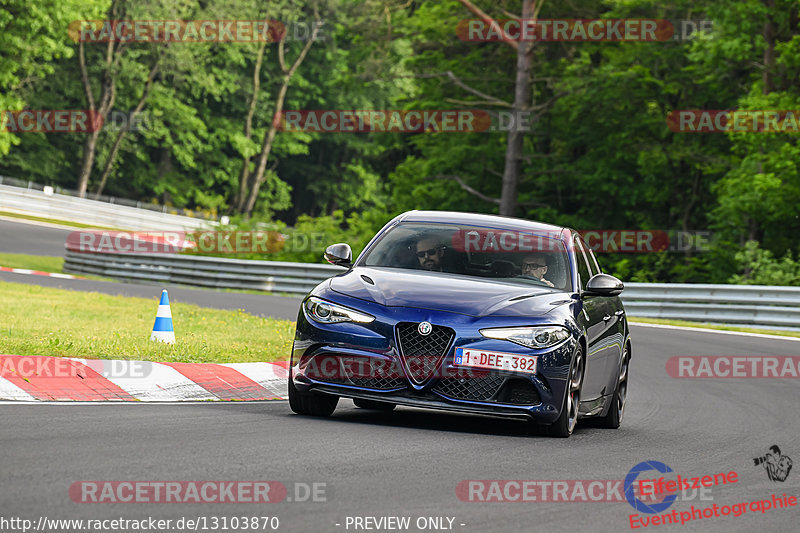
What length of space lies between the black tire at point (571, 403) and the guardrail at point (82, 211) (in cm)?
4643

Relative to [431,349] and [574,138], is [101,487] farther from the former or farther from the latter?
[574,138]

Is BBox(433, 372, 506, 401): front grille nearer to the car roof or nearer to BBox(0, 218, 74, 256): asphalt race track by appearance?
the car roof

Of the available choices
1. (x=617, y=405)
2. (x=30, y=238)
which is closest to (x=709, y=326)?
(x=617, y=405)

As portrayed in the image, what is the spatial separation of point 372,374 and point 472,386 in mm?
679

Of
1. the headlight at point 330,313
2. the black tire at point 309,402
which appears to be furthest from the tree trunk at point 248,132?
the headlight at point 330,313

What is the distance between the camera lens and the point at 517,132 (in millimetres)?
37375

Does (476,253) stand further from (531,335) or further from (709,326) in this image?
(709,326)

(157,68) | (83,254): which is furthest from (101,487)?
(157,68)

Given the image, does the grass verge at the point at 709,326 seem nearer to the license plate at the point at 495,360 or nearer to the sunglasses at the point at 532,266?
the sunglasses at the point at 532,266

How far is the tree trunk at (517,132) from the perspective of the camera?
36.9 metres

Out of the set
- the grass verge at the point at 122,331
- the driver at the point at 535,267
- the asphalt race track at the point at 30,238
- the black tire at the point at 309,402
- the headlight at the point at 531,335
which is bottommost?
the asphalt race track at the point at 30,238

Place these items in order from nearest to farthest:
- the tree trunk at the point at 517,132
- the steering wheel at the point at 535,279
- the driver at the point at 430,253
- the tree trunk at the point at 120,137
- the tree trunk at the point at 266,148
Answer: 1. the steering wheel at the point at 535,279
2. the driver at the point at 430,253
3. the tree trunk at the point at 517,132
4. the tree trunk at the point at 120,137
5. the tree trunk at the point at 266,148

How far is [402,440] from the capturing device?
8227 mm

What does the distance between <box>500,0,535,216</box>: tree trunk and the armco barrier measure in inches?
825
